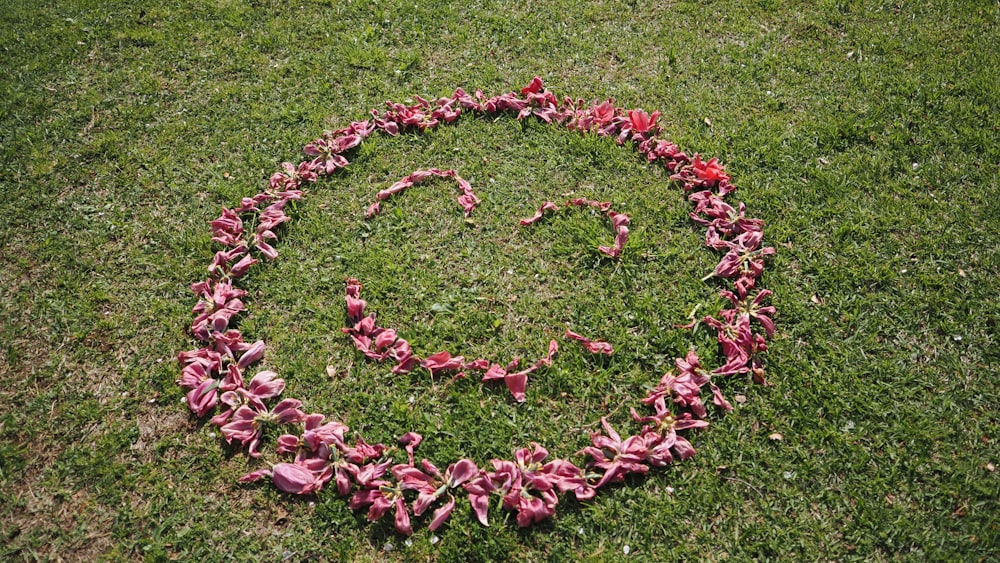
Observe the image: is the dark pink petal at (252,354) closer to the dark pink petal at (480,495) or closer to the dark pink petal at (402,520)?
the dark pink petal at (402,520)

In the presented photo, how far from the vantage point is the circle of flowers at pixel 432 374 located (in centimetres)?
316

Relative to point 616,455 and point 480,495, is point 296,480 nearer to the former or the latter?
point 480,495

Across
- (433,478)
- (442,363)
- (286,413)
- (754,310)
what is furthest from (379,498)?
(754,310)

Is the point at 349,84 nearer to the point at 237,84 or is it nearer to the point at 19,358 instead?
the point at 237,84

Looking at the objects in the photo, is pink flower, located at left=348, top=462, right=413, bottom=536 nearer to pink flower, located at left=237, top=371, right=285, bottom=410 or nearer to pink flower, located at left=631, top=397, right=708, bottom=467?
pink flower, located at left=237, top=371, right=285, bottom=410

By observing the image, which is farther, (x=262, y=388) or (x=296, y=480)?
(x=262, y=388)

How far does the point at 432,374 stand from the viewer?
12.1 ft

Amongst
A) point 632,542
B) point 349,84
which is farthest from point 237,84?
point 632,542

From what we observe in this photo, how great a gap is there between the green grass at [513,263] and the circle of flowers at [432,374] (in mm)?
103

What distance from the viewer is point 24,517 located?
3170 mm

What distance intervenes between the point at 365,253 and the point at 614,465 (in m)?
2.17

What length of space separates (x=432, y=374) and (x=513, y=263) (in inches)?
39.7

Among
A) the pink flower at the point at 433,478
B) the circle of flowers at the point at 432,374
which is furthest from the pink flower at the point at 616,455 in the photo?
the pink flower at the point at 433,478

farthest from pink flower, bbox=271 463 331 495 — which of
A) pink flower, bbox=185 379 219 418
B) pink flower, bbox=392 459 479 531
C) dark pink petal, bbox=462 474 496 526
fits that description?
dark pink petal, bbox=462 474 496 526
